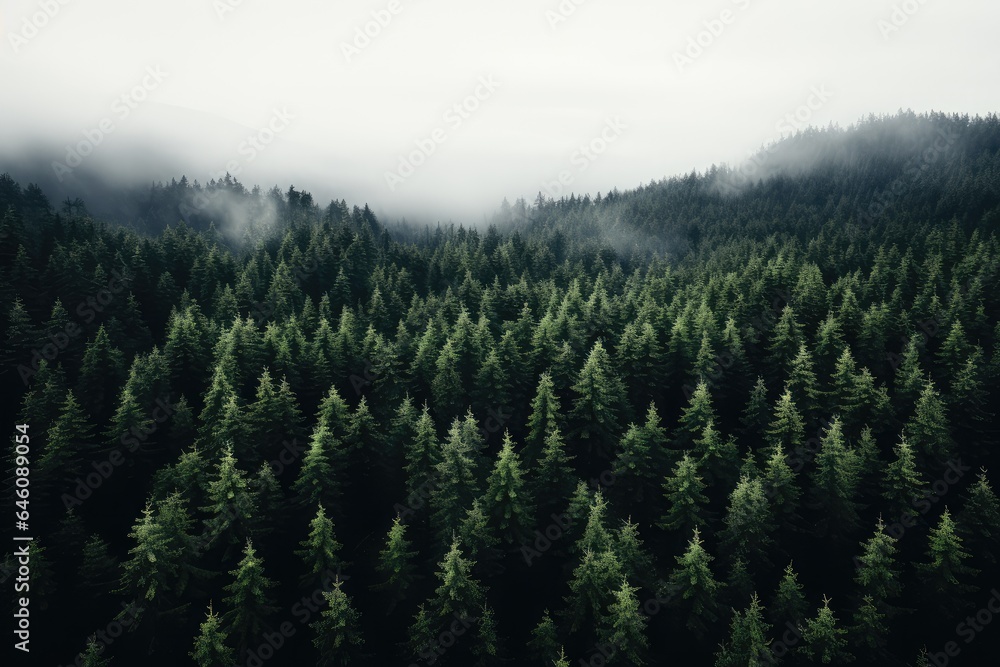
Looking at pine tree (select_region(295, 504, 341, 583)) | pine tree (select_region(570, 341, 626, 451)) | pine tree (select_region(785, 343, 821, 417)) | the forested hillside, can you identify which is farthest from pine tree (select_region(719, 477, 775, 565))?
pine tree (select_region(295, 504, 341, 583))

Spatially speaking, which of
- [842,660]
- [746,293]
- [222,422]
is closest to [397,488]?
[222,422]

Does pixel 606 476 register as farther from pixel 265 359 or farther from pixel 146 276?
pixel 146 276

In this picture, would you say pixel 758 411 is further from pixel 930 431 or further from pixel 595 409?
pixel 595 409

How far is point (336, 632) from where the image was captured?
2812 cm

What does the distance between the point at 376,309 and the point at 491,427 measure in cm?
2973

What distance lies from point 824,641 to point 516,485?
57.6 feet

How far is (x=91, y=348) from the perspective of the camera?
46.7 meters

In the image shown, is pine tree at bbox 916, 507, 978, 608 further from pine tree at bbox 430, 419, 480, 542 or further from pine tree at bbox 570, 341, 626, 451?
pine tree at bbox 430, 419, 480, 542

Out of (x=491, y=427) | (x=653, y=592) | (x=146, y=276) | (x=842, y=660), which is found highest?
(x=146, y=276)

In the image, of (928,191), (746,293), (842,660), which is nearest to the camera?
(842,660)

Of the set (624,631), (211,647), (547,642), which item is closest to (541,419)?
(547,642)

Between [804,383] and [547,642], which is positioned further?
[804,383]

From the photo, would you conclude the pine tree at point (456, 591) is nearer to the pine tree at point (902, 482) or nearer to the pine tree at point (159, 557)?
the pine tree at point (159, 557)

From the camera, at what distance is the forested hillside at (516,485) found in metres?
29.0
